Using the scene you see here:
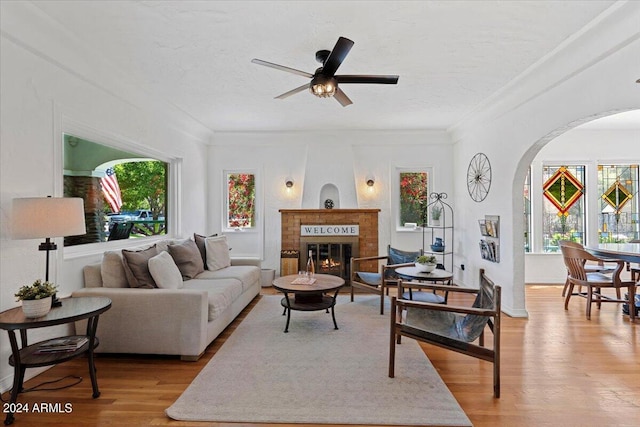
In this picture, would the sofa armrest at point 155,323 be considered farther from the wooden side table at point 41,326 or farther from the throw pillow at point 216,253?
the throw pillow at point 216,253

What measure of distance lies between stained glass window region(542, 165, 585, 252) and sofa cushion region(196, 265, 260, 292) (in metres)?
5.14

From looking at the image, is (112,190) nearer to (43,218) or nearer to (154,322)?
(43,218)

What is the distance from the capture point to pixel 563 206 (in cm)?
598

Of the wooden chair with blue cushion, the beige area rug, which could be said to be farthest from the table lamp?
the wooden chair with blue cushion

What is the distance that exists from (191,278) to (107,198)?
133 cm

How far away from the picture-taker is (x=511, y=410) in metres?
2.19

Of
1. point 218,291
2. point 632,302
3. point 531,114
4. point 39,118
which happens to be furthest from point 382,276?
point 39,118

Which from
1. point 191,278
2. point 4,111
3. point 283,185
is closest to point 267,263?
point 283,185

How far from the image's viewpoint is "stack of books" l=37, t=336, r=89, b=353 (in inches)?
91.0

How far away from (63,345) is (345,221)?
434 cm

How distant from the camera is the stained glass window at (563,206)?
595cm

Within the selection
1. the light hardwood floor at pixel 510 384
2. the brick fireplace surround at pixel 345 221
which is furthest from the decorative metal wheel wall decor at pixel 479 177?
the light hardwood floor at pixel 510 384

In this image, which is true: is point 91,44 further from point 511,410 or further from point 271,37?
point 511,410

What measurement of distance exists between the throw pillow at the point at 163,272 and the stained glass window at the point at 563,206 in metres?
6.10
